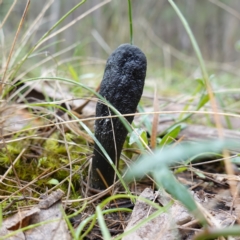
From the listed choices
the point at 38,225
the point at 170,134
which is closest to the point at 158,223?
the point at 38,225

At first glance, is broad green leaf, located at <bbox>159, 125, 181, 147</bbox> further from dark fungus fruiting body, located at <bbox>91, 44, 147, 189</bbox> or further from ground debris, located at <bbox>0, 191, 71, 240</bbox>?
ground debris, located at <bbox>0, 191, 71, 240</bbox>

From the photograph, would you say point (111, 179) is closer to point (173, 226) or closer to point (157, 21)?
point (173, 226)

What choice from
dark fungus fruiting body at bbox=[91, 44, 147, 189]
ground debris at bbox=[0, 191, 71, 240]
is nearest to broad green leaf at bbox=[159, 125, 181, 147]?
dark fungus fruiting body at bbox=[91, 44, 147, 189]

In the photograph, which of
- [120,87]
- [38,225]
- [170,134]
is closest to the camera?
[38,225]

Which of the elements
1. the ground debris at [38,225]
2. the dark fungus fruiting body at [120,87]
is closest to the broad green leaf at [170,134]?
the dark fungus fruiting body at [120,87]

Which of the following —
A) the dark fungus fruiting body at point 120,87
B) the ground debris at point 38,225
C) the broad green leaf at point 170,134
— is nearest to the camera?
the ground debris at point 38,225

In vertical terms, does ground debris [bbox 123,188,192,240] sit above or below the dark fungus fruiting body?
below

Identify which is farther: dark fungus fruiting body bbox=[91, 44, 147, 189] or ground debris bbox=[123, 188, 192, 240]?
dark fungus fruiting body bbox=[91, 44, 147, 189]

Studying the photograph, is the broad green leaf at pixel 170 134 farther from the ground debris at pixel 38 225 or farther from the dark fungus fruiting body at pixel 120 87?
the ground debris at pixel 38 225

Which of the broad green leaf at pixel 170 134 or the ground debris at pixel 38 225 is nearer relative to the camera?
the ground debris at pixel 38 225

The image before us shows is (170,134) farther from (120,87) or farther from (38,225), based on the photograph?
(38,225)

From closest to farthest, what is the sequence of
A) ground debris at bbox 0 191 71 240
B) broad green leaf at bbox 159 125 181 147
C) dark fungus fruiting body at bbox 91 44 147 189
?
1. ground debris at bbox 0 191 71 240
2. dark fungus fruiting body at bbox 91 44 147 189
3. broad green leaf at bbox 159 125 181 147

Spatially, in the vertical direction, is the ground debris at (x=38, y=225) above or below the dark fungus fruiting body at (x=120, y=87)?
below
